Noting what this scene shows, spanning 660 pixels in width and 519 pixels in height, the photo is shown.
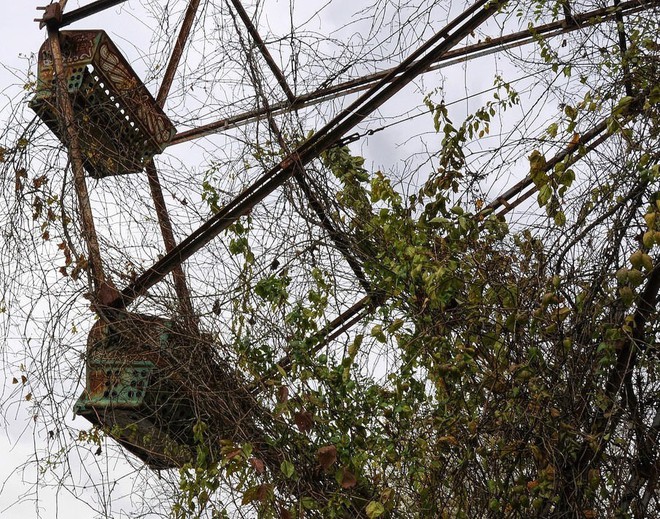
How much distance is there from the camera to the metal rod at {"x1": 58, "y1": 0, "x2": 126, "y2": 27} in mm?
4145

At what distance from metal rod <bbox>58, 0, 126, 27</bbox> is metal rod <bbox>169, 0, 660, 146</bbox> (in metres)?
0.65

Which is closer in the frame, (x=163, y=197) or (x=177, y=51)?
(x=163, y=197)

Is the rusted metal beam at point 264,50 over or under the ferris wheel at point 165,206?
over

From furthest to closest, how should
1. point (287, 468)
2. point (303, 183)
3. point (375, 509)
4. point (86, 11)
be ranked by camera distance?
point (86, 11), point (303, 183), point (287, 468), point (375, 509)

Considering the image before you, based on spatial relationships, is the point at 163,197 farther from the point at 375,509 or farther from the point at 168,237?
the point at 375,509

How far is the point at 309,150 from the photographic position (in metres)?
3.60

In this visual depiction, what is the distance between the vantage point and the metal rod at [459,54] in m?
3.85

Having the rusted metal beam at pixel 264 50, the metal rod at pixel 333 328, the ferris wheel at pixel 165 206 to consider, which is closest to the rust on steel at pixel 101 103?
the ferris wheel at pixel 165 206

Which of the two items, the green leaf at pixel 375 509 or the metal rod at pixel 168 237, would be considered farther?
the metal rod at pixel 168 237

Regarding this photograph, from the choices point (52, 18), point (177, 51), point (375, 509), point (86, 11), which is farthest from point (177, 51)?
point (375, 509)

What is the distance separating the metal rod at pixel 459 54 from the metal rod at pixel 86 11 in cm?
65

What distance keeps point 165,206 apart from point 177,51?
703 millimetres

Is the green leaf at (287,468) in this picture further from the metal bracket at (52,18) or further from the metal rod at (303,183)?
the metal bracket at (52,18)

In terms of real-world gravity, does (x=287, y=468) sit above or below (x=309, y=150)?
below
